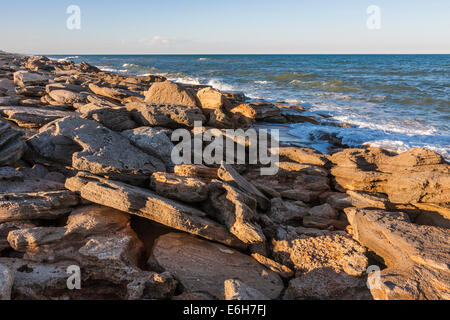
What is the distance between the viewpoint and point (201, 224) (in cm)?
375

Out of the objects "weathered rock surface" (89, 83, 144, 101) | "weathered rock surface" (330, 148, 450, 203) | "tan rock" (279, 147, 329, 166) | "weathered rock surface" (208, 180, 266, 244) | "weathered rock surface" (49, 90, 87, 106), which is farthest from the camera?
"weathered rock surface" (89, 83, 144, 101)

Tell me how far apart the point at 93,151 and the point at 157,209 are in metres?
1.91

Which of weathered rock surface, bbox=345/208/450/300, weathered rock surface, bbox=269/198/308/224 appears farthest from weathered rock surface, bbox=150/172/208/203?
weathered rock surface, bbox=345/208/450/300

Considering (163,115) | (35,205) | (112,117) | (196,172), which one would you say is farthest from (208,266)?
(112,117)

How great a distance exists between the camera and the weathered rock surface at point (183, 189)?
4148 millimetres

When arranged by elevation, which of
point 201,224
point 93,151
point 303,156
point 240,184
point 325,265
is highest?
point 93,151

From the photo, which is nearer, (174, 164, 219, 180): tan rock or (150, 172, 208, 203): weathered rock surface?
(150, 172, 208, 203): weathered rock surface

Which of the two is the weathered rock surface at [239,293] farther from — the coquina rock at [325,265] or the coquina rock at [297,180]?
the coquina rock at [297,180]

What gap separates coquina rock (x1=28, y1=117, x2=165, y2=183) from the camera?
451 centimetres

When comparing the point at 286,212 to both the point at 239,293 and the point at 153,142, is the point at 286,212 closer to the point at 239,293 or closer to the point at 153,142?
the point at 239,293

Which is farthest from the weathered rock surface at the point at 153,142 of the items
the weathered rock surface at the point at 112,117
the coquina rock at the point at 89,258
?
the coquina rock at the point at 89,258

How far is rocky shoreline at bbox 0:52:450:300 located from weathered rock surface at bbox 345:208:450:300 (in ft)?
0.05

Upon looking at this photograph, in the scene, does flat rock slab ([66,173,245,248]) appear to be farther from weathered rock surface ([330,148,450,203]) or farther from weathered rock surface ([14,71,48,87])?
weathered rock surface ([14,71,48,87])

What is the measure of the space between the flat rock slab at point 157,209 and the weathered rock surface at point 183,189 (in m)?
0.26
